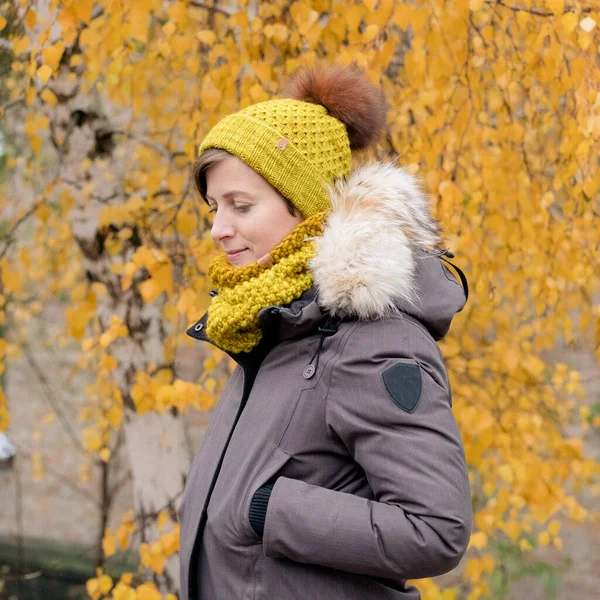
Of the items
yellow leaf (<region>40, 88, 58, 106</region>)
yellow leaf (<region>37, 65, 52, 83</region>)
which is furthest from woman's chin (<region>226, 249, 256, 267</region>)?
yellow leaf (<region>40, 88, 58, 106</region>)

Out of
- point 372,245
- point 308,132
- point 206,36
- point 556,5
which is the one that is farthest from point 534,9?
point 372,245

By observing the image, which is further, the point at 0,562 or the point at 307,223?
the point at 0,562

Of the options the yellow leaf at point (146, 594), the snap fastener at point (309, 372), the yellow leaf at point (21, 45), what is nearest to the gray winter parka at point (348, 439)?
the snap fastener at point (309, 372)

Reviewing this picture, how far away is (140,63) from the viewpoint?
3.38 meters

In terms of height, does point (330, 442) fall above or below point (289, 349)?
below

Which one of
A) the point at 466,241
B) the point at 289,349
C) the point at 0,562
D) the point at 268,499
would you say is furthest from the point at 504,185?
the point at 0,562

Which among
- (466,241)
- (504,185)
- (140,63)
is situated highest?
(140,63)

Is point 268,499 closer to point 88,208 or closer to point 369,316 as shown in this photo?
point 369,316

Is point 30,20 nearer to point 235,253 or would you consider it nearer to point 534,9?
point 235,253

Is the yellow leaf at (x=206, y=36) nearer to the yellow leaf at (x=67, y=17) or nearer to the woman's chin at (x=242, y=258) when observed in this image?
the yellow leaf at (x=67, y=17)

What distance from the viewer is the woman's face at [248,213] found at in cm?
155

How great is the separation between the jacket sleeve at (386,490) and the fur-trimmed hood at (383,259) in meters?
0.08

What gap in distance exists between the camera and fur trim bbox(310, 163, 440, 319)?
4.47ft

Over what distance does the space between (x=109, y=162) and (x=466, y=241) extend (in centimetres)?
150
